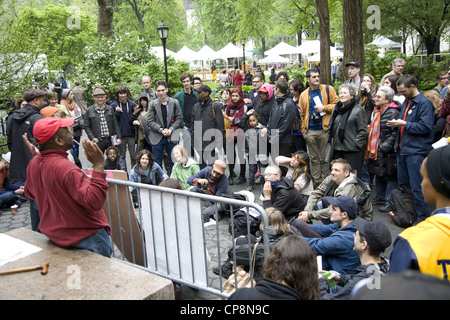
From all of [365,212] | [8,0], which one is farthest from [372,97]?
[8,0]

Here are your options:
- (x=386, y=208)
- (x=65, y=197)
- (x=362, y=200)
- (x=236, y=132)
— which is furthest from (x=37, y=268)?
(x=236, y=132)

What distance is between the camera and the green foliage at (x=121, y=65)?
43.5ft

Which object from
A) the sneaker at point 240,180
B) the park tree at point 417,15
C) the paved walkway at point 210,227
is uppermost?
A: the park tree at point 417,15

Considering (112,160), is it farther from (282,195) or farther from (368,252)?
(368,252)

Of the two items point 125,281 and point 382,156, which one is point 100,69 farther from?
point 125,281

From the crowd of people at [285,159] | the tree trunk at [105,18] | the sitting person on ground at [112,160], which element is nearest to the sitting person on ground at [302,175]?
the crowd of people at [285,159]

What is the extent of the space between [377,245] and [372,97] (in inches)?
195

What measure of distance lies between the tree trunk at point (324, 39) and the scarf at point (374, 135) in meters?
7.14

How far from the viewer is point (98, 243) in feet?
12.3

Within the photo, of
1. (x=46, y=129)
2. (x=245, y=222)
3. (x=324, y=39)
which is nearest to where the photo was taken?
(x=46, y=129)

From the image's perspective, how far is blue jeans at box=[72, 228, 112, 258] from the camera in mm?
3697

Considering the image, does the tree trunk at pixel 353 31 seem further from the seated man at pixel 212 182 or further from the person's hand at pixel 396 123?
the seated man at pixel 212 182

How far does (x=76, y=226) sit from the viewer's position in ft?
11.9

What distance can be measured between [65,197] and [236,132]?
19.5ft
